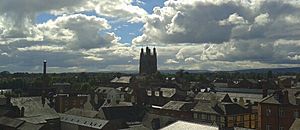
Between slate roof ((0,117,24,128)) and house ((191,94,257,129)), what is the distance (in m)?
27.8

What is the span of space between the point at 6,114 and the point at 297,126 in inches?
1698

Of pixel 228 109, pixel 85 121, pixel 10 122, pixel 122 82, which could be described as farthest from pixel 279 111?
pixel 122 82

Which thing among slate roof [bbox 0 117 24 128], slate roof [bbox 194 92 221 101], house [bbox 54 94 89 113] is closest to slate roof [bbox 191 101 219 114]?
slate roof [bbox 194 92 221 101]

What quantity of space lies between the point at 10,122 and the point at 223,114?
3199 cm

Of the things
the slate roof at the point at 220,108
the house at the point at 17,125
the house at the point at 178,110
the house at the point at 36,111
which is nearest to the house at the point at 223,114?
the slate roof at the point at 220,108

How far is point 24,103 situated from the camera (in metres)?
72.4

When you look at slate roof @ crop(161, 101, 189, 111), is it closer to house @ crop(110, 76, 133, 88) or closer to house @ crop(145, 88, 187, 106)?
house @ crop(145, 88, 187, 106)

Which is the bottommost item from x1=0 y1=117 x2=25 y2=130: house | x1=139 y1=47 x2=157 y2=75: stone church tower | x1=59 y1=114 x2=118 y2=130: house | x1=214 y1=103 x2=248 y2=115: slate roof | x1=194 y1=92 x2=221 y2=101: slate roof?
x1=59 y1=114 x2=118 y2=130: house

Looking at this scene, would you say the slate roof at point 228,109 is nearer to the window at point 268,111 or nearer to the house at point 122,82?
the window at point 268,111

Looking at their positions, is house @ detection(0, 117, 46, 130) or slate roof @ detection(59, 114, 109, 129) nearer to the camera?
house @ detection(0, 117, 46, 130)

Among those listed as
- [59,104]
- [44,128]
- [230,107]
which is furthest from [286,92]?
[59,104]

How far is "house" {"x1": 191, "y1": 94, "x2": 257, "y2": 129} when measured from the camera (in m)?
62.7

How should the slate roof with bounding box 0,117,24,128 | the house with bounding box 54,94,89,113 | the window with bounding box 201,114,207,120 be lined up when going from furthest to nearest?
1. the house with bounding box 54,94,89,113
2. the window with bounding box 201,114,207,120
3. the slate roof with bounding box 0,117,24,128

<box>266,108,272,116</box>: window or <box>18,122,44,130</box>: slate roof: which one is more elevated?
<box>266,108,272,116</box>: window
